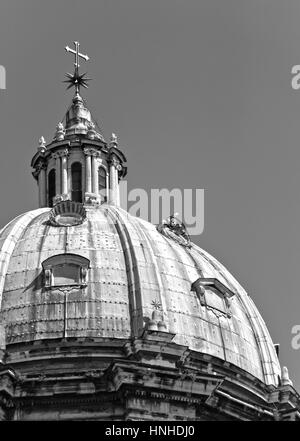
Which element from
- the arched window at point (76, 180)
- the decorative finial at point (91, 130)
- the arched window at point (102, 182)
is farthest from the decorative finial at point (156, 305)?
the decorative finial at point (91, 130)

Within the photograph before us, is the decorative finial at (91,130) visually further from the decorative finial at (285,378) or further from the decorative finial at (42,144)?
the decorative finial at (285,378)

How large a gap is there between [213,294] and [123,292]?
5.01 meters

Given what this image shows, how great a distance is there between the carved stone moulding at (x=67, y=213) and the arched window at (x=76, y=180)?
4.83 meters

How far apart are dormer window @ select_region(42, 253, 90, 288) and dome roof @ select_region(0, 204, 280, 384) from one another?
1.46 feet

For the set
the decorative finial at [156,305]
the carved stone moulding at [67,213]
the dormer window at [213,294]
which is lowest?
the decorative finial at [156,305]

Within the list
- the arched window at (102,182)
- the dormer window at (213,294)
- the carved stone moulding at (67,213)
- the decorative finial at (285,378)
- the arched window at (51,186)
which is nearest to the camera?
the decorative finial at (285,378)

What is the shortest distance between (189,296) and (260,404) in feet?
20.6

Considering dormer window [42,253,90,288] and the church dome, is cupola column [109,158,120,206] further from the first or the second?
dormer window [42,253,90,288]

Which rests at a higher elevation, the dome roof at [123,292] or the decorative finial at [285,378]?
the dome roof at [123,292]

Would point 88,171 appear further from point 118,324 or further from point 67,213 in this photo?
point 118,324

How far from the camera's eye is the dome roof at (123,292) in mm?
86250

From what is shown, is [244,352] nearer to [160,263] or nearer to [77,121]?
[160,263]

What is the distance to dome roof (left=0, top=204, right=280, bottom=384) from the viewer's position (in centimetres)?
8625
